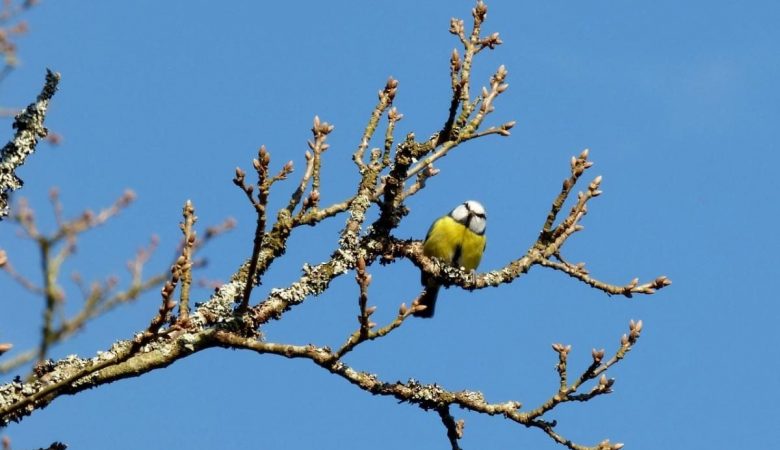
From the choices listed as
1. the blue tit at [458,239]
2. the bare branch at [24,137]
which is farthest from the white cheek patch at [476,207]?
the bare branch at [24,137]

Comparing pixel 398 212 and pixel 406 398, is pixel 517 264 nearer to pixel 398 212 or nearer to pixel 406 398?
pixel 398 212

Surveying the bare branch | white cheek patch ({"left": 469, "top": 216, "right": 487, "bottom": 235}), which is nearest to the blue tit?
white cheek patch ({"left": 469, "top": 216, "right": 487, "bottom": 235})

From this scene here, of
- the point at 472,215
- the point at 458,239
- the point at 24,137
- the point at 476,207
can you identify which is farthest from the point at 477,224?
the point at 24,137

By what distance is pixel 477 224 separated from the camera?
8.29 meters

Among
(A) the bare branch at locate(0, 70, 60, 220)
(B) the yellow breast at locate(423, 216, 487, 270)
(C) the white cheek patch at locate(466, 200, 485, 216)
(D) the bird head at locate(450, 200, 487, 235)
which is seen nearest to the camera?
(A) the bare branch at locate(0, 70, 60, 220)

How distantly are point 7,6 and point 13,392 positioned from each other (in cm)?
381

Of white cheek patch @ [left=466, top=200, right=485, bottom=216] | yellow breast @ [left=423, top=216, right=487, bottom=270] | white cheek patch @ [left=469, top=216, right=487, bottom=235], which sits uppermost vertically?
white cheek patch @ [left=466, top=200, right=485, bottom=216]

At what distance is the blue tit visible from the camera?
A: 7.75 m

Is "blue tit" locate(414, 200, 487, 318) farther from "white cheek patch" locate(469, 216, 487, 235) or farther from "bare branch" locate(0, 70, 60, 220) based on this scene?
"bare branch" locate(0, 70, 60, 220)

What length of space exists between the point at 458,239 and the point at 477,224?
497 mm

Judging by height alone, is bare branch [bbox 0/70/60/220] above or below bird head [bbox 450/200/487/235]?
below

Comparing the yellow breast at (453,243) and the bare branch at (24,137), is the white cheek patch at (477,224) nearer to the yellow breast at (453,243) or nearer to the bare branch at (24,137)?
the yellow breast at (453,243)

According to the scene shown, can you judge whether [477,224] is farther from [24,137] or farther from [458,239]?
[24,137]

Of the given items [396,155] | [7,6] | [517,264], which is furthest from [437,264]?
[7,6]
